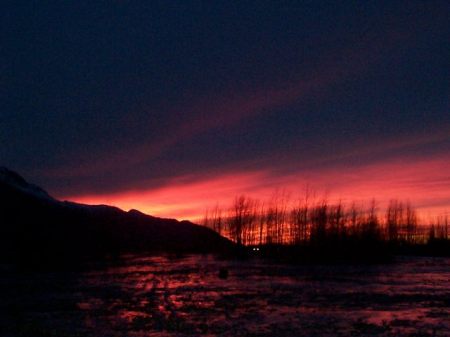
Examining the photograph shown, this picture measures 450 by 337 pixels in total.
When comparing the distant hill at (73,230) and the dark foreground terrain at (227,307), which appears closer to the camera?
the dark foreground terrain at (227,307)

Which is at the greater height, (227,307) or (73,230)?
(73,230)

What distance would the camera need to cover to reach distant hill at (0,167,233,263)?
2736 inches

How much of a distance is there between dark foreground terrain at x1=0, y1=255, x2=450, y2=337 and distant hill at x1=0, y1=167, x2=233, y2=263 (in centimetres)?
3086

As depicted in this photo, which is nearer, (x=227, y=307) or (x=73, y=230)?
(x=227, y=307)

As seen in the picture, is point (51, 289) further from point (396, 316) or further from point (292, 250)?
point (292, 250)

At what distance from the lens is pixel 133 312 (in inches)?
749

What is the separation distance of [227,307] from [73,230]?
72.3 meters

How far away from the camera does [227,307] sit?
19922 millimetres

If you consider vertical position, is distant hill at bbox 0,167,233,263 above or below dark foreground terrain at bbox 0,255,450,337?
above

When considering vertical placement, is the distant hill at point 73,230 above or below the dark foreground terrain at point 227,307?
above

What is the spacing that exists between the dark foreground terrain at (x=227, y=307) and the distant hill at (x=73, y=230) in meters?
30.9

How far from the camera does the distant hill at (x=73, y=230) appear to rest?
69.5m

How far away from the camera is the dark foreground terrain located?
15539 mm

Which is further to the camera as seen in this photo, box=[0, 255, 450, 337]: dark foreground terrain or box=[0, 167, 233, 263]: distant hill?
box=[0, 167, 233, 263]: distant hill
